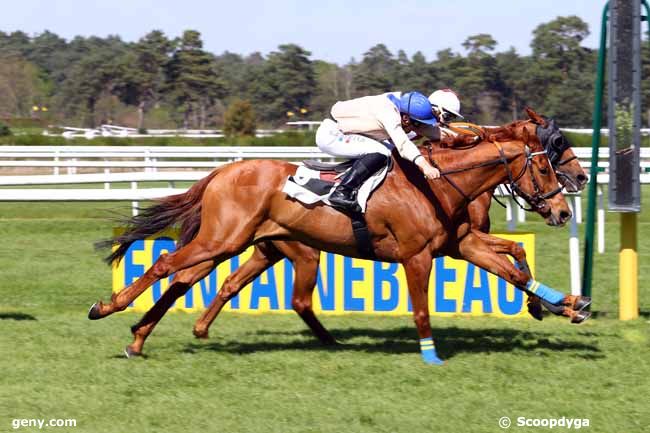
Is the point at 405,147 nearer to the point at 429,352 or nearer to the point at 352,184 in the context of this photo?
the point at 352,184

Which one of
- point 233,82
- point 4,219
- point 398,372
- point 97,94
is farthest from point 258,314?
point 233,82

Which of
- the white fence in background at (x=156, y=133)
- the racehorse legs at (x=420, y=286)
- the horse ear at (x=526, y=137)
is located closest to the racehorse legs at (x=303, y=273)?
the racehorse legs at (x=420, y=286)

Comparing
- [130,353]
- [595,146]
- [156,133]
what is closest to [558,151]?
[595,146]

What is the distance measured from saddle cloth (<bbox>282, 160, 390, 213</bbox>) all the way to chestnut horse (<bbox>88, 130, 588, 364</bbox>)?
1.9 inches

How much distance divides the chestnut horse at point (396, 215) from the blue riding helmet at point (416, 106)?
0.88ft

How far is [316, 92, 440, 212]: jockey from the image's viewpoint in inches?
261

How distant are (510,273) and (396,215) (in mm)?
798

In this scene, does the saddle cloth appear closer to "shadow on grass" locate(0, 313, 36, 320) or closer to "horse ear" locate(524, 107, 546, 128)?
"horse ear" locate(524, 107, 546, 128)

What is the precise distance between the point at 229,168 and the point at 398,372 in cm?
167

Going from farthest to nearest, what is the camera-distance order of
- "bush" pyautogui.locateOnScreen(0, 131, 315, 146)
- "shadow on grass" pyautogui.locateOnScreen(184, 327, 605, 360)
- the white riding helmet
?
1. "bush" pyautogui.locateOnScreen(0, 131, 315, 146)
2. the white riding helmet
3. "shadow on grass" pyautogui.locateOnScreen(184, 327, 605, 360)

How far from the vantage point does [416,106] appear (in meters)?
6.85

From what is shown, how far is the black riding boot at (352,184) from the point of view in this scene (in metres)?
6.79

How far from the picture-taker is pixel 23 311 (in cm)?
860

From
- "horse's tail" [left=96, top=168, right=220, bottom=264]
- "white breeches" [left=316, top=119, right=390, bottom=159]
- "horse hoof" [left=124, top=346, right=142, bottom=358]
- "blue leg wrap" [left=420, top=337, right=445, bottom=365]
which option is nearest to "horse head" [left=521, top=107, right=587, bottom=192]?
"white breeches" [left=316, top=119, right=390, bottom=159]
